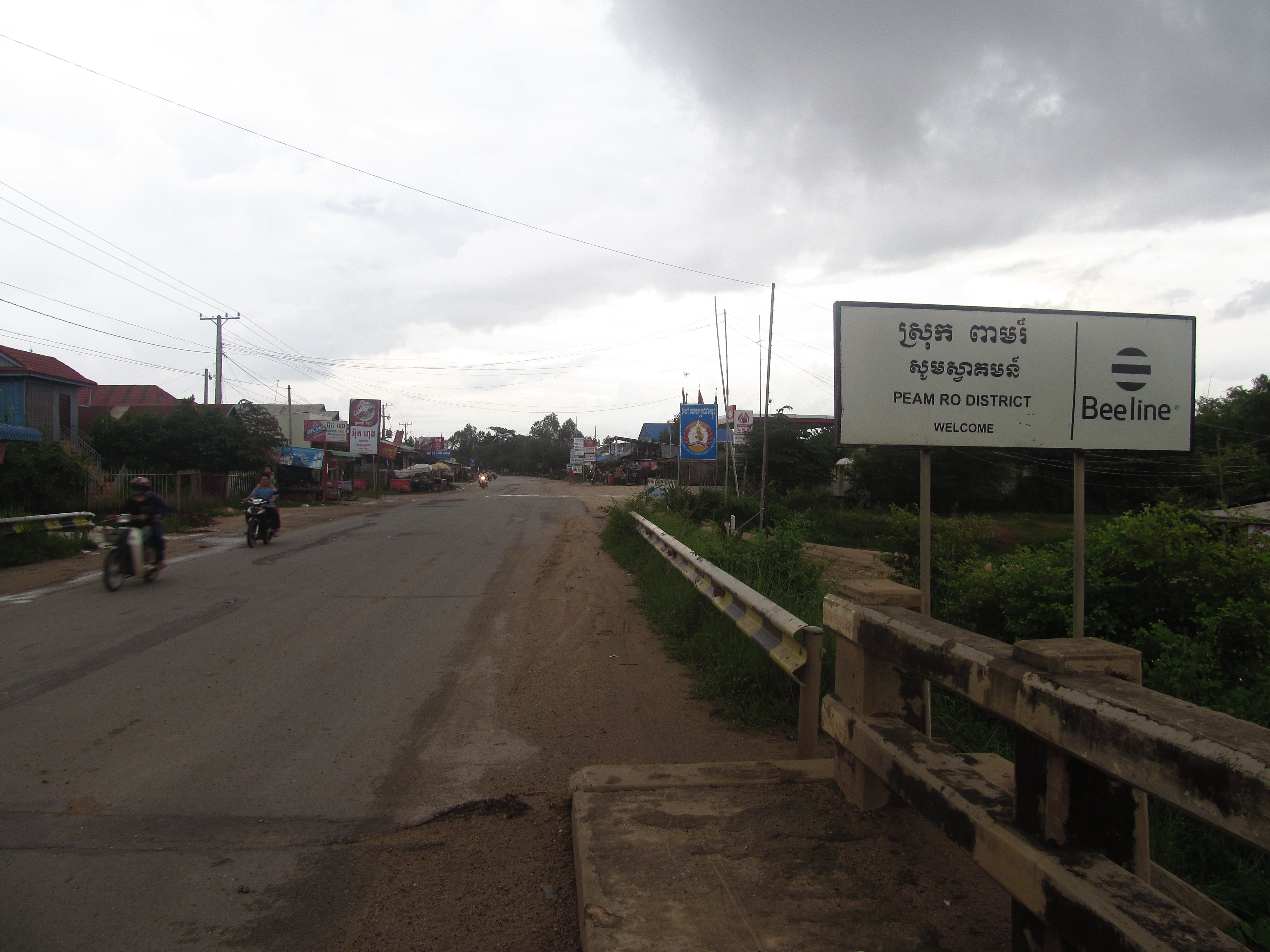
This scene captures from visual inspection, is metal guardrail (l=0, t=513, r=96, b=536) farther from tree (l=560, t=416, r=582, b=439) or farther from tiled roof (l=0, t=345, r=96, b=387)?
tree (l=560, t=416, r=582, b=439)

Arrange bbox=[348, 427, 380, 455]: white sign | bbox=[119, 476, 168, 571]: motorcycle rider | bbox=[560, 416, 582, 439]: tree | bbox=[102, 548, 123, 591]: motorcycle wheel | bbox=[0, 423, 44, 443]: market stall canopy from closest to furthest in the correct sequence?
bbox=[102, 548, 123, 591]: motorcycle wheel, bbox=[119, 476, 168, 571]: motorcycle rider, bbox=[0, 423, 44, 443]: market stall canopy, bbox=[348, 427, 380, 455]: white sign, bbox=[560, 416, 582, 439]: tree

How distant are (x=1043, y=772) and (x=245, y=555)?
15.2m

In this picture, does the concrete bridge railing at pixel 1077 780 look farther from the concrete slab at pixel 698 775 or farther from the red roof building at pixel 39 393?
the red roof building at pixel 39 393

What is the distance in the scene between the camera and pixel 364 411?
48.9m

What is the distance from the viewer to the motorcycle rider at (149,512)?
11250 millimetres

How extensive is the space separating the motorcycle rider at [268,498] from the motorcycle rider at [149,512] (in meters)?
4.81

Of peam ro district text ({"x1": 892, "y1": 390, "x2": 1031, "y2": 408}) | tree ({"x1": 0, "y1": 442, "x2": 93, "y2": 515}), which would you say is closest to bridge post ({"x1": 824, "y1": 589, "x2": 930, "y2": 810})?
peam ro district text ({"x1": 892, "y1": 390, "x2": 1031, "y2": 408})

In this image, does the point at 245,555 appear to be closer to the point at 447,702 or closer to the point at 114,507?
the point at 114,507

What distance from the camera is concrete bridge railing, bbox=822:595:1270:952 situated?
5.74 feet

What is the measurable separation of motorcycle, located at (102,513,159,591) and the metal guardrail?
165 inches

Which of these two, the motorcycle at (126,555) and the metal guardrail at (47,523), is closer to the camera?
the motorcycle at (126,555)

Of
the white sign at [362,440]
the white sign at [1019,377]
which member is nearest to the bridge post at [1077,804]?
the white sign at [1019,377]

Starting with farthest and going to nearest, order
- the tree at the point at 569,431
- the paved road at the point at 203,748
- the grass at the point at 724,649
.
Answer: the tree at the point at 569,431, the grass at the point at 724,649, the paved road at the point at 203,748

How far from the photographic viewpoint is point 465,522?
947 inches
